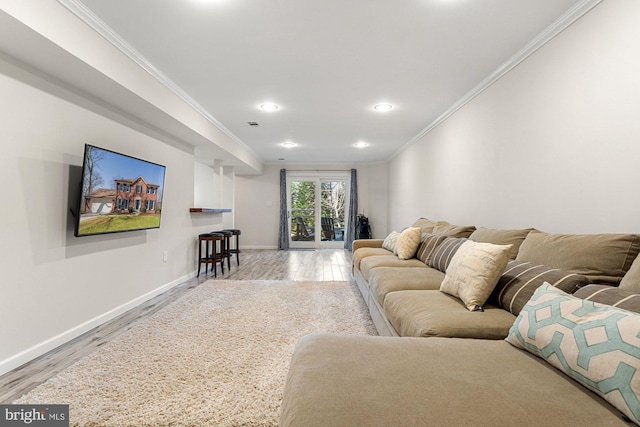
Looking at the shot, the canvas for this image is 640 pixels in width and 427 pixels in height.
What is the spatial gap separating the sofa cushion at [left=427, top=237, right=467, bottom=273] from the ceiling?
65.2 inches

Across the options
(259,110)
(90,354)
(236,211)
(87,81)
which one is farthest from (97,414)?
(236,211)

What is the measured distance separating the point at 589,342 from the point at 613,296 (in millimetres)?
370

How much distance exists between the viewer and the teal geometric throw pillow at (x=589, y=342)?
0.81 meters

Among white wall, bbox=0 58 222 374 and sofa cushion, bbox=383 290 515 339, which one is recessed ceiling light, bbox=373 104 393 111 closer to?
sofa cushion, bbox=383 290 515 339

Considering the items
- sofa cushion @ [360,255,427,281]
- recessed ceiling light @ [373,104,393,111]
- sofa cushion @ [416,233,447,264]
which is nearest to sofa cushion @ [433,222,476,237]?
sofa cushion @ [416,233,447,264]

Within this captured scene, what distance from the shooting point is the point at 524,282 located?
1606mm

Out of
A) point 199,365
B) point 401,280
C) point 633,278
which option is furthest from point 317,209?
point 633,278

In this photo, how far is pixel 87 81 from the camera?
94.1 inches

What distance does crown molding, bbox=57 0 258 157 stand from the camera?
197 centimetres

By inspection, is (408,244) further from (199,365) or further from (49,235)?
(49,235)

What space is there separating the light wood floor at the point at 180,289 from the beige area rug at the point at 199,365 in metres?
0.13

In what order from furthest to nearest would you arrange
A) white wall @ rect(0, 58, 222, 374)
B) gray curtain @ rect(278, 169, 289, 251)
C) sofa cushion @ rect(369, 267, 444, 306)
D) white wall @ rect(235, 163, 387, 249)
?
white wall @ rect(235, 163, 387, 249) < gray curtain @ rect(278, 169, 289, 251) < sofa cushion @ rect(369, 267, 444, 306) < white wall @ rect(0, 58, 222, 374)

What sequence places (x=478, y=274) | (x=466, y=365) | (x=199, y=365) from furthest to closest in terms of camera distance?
(x=199, y=365) < (x=478, y=274) < (x=466, y=365)

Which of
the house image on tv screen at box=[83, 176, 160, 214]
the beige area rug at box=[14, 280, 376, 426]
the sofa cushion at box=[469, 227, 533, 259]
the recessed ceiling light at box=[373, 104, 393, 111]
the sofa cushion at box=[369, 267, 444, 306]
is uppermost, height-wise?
the recessed ceiling light at box=[373, 104, 393, 111]
